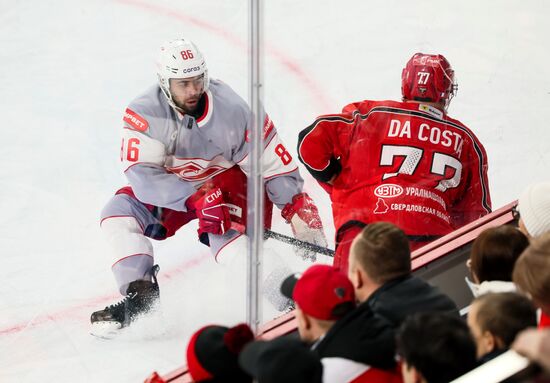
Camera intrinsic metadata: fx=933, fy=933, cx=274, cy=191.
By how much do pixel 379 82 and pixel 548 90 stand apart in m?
0.71

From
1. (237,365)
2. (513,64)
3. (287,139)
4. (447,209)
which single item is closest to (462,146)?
(447,209)

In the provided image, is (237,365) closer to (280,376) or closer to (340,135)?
(280,376)

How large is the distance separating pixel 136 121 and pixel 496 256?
62.9 inches

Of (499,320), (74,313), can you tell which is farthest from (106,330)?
(499,320)

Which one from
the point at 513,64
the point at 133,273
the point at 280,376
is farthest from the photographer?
the point at 513,64

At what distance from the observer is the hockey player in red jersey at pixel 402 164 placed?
298cm

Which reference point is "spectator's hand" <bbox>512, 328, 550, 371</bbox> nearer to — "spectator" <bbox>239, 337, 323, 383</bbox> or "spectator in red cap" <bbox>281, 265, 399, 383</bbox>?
"spectator" <bbox>239, 337, 323, 383</bbox>

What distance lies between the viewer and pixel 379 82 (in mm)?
3957

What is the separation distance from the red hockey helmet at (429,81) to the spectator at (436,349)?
1.86 m

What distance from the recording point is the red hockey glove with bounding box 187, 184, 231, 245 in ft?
9.84

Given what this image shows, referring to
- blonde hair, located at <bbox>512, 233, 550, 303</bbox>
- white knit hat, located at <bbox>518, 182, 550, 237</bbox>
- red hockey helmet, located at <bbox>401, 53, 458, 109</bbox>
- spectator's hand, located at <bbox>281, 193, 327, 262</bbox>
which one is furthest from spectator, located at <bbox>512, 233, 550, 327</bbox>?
red hockey helmet, located at <bbox>401, 53, 458, 109</bbox>

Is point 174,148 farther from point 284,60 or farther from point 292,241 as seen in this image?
point 284,60

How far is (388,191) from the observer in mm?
3002

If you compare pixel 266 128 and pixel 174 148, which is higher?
pixel 266 128
